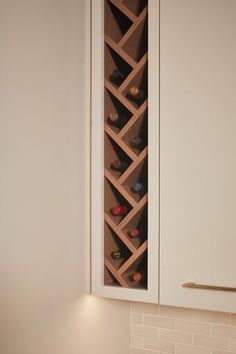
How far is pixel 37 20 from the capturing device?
3.03 ft

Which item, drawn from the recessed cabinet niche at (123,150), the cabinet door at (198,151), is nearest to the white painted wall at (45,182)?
the recessed cabinet niche at (123,150)

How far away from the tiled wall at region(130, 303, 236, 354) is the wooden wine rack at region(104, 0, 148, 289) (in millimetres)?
360

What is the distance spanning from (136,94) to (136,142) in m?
0.15

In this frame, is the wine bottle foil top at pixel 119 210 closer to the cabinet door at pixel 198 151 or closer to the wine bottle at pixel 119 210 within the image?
the wine bottle at pixel 119 210

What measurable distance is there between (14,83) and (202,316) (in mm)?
1117

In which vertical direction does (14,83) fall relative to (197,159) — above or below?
above

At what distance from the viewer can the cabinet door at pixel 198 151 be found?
1.03m

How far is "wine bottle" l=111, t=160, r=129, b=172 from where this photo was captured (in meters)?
1.17

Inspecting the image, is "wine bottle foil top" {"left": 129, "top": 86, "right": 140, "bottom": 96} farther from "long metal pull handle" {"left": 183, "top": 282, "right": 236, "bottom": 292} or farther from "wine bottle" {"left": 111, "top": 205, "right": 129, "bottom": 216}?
"long metal pull handle" {"left": 183, "top": 282, "right": 236, "bottom": 292}

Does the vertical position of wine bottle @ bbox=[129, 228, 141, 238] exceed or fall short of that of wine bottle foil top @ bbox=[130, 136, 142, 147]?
it falls short

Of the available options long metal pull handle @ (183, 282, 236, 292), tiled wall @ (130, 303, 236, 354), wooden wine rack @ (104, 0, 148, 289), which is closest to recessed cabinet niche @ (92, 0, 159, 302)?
wooden wine rack @ (104, 0, 148, 289)

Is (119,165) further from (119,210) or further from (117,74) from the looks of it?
(117,74)

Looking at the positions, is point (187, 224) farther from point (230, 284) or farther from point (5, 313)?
point (5, 313)

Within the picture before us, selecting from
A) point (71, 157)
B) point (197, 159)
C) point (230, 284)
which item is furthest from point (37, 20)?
point (230, 284)
